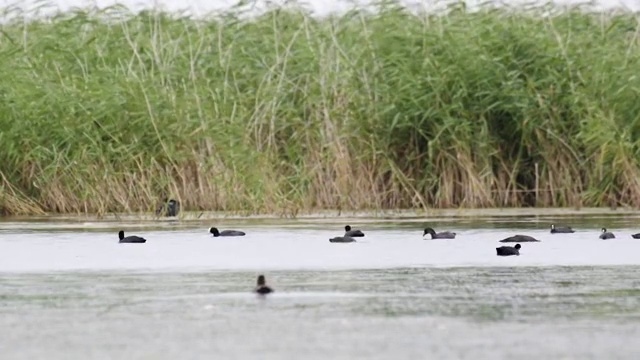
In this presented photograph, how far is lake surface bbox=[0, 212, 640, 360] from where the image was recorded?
9.16 m

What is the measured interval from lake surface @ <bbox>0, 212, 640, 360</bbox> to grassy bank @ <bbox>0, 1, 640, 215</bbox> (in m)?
1.64

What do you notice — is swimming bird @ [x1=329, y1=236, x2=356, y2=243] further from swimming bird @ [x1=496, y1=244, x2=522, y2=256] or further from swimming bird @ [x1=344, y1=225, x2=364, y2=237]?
swimming bird @ [x1=496, y1=244, x2=522, y2=256]

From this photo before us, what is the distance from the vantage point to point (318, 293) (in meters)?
11.6

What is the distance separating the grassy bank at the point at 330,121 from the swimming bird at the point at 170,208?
13 centimetres

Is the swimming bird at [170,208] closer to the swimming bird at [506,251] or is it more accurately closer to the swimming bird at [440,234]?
the swimming bird at [440,234]

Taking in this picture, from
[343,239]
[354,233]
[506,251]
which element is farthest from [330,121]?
[506,251]

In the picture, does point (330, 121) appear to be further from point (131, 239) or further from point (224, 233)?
point (131, 239)

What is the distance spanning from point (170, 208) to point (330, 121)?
7.11 feet

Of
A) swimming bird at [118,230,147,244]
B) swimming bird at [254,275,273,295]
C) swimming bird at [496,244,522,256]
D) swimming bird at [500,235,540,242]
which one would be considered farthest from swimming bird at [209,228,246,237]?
swimming bird at [254,275,273,295]

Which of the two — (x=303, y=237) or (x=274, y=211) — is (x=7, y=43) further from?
(x=303, y=237)

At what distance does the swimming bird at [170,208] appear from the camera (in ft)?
62.1

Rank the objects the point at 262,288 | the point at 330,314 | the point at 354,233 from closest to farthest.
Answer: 1. the point at 330,314
2. the point at 262,288
3. the point at 354,233

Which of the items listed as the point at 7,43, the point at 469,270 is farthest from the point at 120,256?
the point at 7,43

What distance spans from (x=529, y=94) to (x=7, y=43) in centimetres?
607
